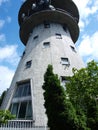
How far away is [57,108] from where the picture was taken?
13.1 m

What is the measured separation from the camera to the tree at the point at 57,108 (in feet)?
41.3

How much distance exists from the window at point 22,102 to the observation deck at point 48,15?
11137 mm

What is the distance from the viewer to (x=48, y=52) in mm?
25969

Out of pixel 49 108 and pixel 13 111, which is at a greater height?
pixel 13 111

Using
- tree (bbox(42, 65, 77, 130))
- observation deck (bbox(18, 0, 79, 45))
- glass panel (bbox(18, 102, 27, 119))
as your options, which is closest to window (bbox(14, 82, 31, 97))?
glass panel (bbox(18, 102, 27, 119))

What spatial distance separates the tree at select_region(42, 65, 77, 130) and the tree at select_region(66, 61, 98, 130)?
285 cm

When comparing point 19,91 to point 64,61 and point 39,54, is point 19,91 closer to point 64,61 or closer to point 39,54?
point 39,54

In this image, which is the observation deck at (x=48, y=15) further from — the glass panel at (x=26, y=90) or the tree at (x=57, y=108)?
the tree at (x=57, y=108)

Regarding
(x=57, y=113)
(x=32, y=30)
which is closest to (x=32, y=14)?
(x=32, y=30)

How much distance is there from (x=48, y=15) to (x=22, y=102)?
1432cm

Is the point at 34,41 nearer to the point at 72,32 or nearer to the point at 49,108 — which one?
the point at 72,32

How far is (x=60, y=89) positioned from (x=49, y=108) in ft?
4.84

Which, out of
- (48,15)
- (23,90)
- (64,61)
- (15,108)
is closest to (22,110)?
(15,108)

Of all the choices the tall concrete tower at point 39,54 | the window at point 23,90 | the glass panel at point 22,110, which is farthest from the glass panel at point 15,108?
the window at point 23,90
